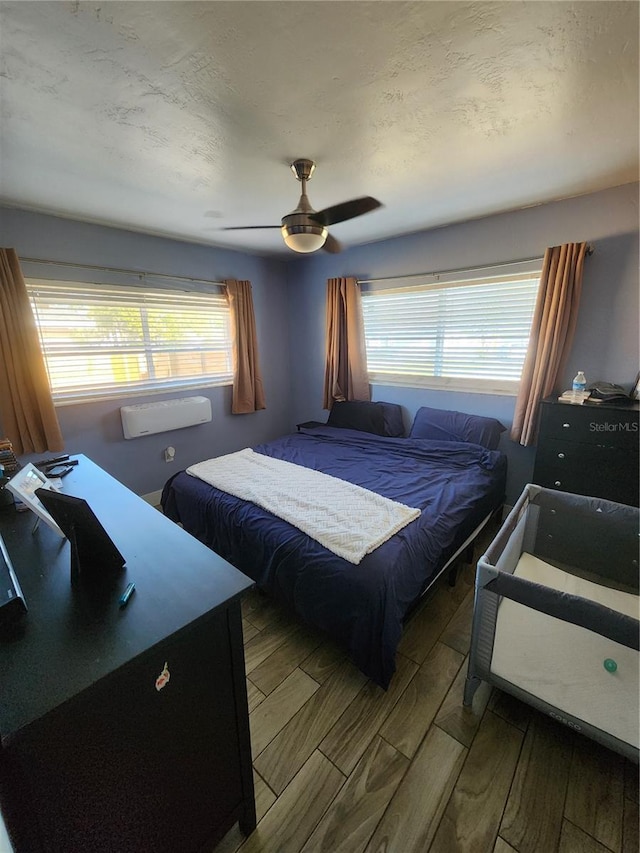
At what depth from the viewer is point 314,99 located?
4.41 ft

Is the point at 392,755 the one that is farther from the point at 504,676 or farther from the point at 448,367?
the point at 448,367

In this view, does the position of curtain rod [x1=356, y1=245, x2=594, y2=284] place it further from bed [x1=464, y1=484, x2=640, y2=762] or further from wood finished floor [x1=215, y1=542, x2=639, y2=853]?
wood finished floor [x1=215, y1=542, x2=639, y2=853]

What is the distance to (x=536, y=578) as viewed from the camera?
63.1 inches

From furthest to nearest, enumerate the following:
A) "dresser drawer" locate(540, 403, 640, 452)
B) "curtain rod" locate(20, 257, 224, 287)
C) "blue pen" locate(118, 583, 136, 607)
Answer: "curtain rod" locate(20, 257, 224, 287) → "dresser drawer" locate(540, 403, 640, 452) → "blue pen" locate(118, 583, 136, 607)

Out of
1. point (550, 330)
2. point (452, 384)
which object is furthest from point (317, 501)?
point (550, 330)

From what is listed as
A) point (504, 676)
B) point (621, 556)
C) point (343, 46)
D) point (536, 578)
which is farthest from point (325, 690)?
point (343, 46)

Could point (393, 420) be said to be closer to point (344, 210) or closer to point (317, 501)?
point (317, 501)

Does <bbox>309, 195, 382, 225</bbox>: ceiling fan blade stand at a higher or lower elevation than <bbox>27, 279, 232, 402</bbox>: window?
higher

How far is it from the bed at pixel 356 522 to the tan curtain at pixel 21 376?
3.53ft

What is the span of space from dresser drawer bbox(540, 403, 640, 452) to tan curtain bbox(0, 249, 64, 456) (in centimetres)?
353

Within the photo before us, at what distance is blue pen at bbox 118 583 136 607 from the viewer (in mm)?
889

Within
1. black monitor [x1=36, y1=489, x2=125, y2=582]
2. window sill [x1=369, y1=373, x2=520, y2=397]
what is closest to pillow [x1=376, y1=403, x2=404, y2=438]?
window sill [x1=369, y1=373, x2=520, y2=397]

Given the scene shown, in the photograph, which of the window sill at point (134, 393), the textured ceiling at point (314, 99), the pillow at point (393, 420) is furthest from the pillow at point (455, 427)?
the window sill at point (134, 393)

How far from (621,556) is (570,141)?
2000mm
